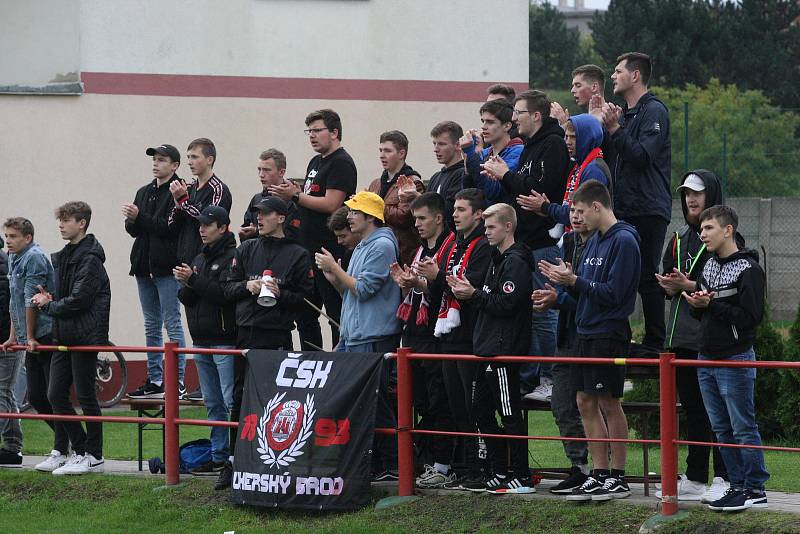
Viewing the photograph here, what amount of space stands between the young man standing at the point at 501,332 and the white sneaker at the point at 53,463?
13.8 feet

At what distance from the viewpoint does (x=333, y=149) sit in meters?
11.5

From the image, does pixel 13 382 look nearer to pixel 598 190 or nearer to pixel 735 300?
pixel 598 190

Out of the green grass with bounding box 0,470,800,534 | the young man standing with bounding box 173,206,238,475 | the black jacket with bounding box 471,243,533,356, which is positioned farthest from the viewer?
the young man standing with bounding box 173,206,238,475

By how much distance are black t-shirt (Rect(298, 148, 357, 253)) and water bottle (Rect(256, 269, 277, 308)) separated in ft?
3.42

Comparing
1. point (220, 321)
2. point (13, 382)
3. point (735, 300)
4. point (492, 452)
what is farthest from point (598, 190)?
point (13, 382)

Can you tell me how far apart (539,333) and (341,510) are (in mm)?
2023

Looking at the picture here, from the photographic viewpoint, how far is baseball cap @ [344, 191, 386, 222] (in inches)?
405

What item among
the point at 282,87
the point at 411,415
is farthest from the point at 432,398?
the point at 282,87

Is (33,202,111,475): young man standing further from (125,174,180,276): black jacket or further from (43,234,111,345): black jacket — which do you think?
(125,174,180,276): black jacket

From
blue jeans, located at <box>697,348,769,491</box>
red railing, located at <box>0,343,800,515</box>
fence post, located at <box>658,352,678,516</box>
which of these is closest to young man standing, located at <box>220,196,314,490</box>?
red railing, located at <box>0,343,800,515</box>

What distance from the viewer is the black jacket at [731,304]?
8.37 m

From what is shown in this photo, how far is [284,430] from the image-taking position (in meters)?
9.95

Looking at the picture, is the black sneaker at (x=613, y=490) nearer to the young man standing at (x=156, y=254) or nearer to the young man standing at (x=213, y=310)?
the young man standing at (x=213, y=310)

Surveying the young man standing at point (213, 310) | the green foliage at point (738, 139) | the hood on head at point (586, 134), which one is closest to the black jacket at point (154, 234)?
the young man standing at point (213, 310)
